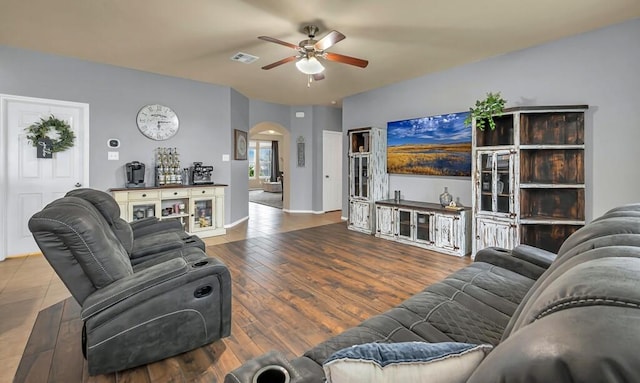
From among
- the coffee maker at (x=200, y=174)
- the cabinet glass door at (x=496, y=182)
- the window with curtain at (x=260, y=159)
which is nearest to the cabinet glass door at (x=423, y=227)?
the cabinet glass door at (x=496, y=182)

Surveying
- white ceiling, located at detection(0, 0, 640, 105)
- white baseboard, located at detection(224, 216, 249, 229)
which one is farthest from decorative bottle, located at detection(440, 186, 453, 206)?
white baseboard, located at detection(224, 216, 249, 229)

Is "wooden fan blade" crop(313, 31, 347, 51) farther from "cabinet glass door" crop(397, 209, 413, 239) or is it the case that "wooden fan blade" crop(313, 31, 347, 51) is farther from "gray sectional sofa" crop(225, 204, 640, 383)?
"cabinet glass door" crop(397, 209, 413, 239)

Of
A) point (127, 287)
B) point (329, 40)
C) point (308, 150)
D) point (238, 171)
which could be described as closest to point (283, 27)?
point (329, 40)

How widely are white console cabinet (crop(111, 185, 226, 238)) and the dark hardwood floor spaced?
30.8 inches

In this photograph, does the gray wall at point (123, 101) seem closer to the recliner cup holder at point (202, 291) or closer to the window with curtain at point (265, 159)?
the recliner cup holder at point (202, 291)

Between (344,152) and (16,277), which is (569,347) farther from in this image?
(344,152)

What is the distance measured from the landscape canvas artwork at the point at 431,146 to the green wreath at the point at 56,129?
4.98 metres

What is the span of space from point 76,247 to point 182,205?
144 inches

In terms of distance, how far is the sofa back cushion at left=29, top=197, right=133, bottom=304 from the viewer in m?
1.73

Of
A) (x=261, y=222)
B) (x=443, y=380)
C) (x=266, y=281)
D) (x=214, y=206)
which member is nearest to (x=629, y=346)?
(x=443, y=380)

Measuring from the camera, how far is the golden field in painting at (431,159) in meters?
4.75

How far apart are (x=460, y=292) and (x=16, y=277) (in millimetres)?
4475

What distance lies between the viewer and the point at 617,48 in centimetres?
348

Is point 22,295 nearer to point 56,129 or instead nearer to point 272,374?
point 56,129
